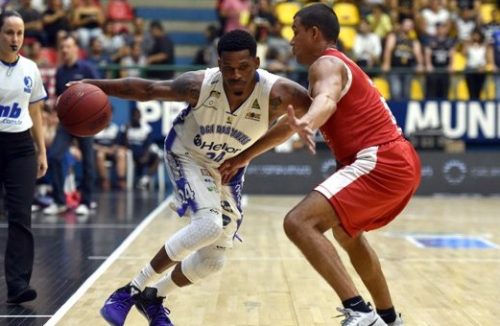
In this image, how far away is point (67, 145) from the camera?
569 inches

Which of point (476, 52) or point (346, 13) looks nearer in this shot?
point (476, 52)

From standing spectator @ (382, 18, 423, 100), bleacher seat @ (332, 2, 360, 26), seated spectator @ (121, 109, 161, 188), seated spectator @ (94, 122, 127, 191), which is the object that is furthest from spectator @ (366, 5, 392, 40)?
seated spectator @ (94, 122, 127, 191)

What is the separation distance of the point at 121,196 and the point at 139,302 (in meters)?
11.0

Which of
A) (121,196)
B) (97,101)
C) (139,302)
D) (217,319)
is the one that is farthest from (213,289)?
(121,196)

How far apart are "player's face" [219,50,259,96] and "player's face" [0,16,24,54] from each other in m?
2.13

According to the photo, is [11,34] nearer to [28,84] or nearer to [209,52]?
[28,84]

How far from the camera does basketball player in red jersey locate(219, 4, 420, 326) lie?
5727 mm

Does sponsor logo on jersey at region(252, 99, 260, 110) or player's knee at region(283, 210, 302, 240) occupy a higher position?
sponsor logo on jersey at region(252, 99, 260, 110)

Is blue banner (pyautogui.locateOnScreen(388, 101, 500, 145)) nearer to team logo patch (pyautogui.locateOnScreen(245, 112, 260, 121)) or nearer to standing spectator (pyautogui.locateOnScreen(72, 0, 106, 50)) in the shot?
standing spectator (pyautogui.locateOnScreen(72, 0, 106, 50))

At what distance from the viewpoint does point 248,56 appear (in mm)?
6129

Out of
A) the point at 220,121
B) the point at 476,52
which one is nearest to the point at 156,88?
the point at 220,121

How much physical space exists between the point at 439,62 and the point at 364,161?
1503 cm

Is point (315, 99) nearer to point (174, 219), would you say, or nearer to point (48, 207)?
point (174, 219)

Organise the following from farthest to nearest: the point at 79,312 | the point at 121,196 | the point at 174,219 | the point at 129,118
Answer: the point at 129,118 → the point at 121,196 → the point at 174,219 → the point at 79,312
